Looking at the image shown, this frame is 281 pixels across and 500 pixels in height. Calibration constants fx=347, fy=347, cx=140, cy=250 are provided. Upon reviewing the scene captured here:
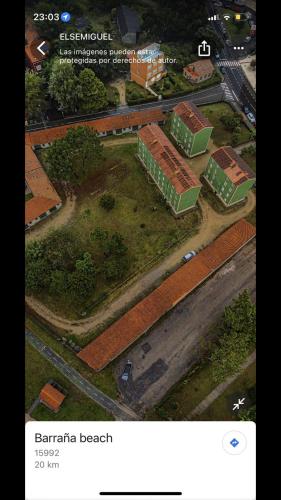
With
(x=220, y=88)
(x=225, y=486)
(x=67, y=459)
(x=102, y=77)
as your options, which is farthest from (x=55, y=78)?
(x=225, y=486)

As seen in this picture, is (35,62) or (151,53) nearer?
(151,53)

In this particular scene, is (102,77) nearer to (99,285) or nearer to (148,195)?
(148,195)

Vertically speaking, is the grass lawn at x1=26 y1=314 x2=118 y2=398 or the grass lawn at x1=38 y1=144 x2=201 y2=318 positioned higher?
the grass lawn at x1=38 y1=144 x2=201 y2=318

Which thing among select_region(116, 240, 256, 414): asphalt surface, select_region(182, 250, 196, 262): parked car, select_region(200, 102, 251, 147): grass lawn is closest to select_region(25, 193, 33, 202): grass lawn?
select_region(182, 250, 196, 262): parked car

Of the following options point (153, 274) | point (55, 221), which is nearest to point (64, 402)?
point (153, 274)

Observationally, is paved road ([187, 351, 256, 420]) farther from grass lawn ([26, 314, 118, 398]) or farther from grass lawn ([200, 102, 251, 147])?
grass lawn ([200, 102, 251, 147])

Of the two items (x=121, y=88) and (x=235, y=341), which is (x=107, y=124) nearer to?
(x=121, y=88)

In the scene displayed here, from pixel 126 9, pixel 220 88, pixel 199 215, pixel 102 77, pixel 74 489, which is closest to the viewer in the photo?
pixel 74 489
